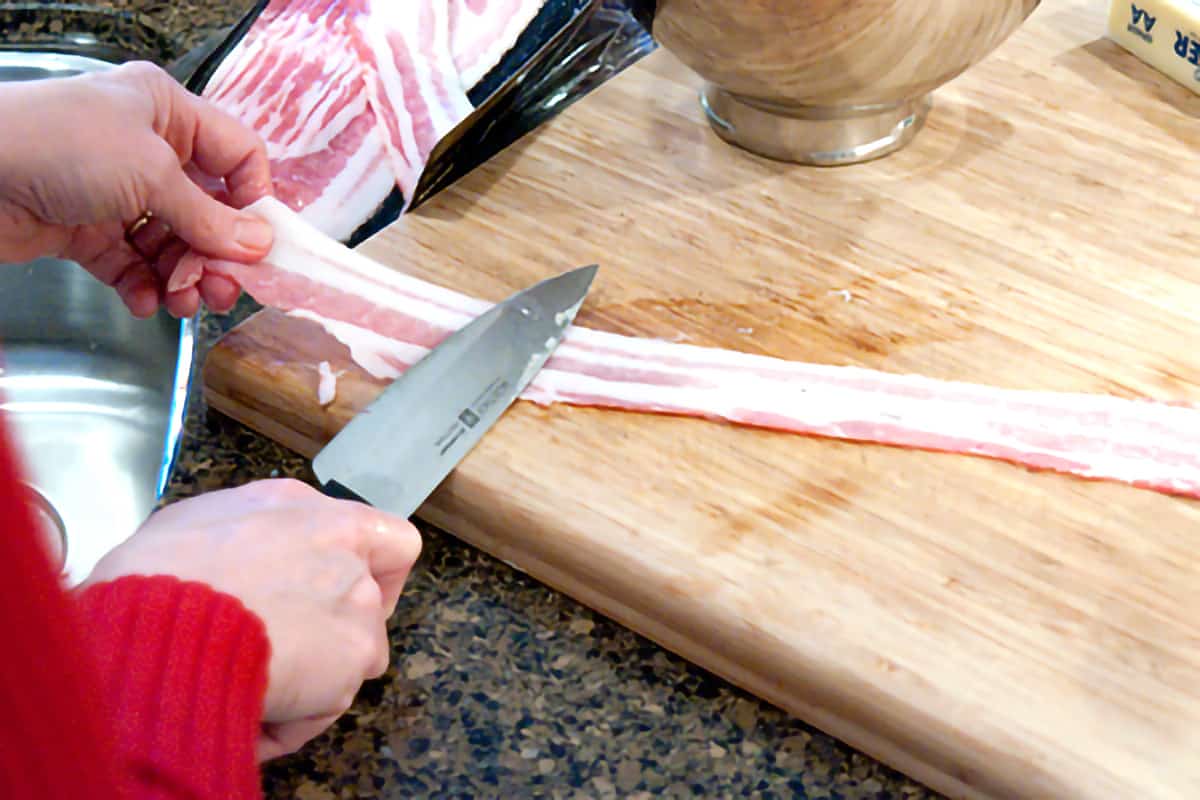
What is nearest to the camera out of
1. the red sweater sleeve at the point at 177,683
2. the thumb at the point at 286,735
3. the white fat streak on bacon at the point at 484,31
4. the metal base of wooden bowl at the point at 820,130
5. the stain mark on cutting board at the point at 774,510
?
the red sweater sleeve at the point at 177,683

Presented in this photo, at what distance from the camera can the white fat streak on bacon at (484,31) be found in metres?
1.17

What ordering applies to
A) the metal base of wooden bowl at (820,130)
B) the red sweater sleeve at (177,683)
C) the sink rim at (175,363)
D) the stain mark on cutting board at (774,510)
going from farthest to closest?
the metal base of wooden bowl at (820,130)
the sink rim at (175,363)
the stain mark on cutting board at (774,510)
the red sweater sleeve at (177,683)

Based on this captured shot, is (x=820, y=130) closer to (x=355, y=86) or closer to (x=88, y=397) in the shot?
(x=355, y=86)

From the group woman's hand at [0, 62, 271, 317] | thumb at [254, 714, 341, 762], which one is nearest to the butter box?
woman's hand at [0, 62, 271, 317]

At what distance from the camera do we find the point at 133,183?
837 mm

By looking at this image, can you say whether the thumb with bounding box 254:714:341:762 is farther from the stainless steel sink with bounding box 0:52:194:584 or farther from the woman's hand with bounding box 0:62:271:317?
the woman's hand with bounding box 0:62:271:317

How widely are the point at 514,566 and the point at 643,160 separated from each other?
1.45 ft

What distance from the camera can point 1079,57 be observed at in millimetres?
1205

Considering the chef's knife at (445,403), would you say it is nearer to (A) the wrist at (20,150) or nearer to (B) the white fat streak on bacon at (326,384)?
(B) the white fat streak on bacon at (326,384)

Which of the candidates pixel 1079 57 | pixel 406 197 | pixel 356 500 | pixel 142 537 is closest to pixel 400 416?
pixel 356 500

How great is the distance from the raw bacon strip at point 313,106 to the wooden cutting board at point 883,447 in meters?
0.10

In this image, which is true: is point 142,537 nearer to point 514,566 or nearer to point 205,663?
point 205,663

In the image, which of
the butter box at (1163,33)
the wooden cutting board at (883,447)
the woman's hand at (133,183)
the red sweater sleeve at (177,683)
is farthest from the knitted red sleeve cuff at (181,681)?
the butter box at (1163,33)

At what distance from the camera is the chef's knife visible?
79 centimetres
